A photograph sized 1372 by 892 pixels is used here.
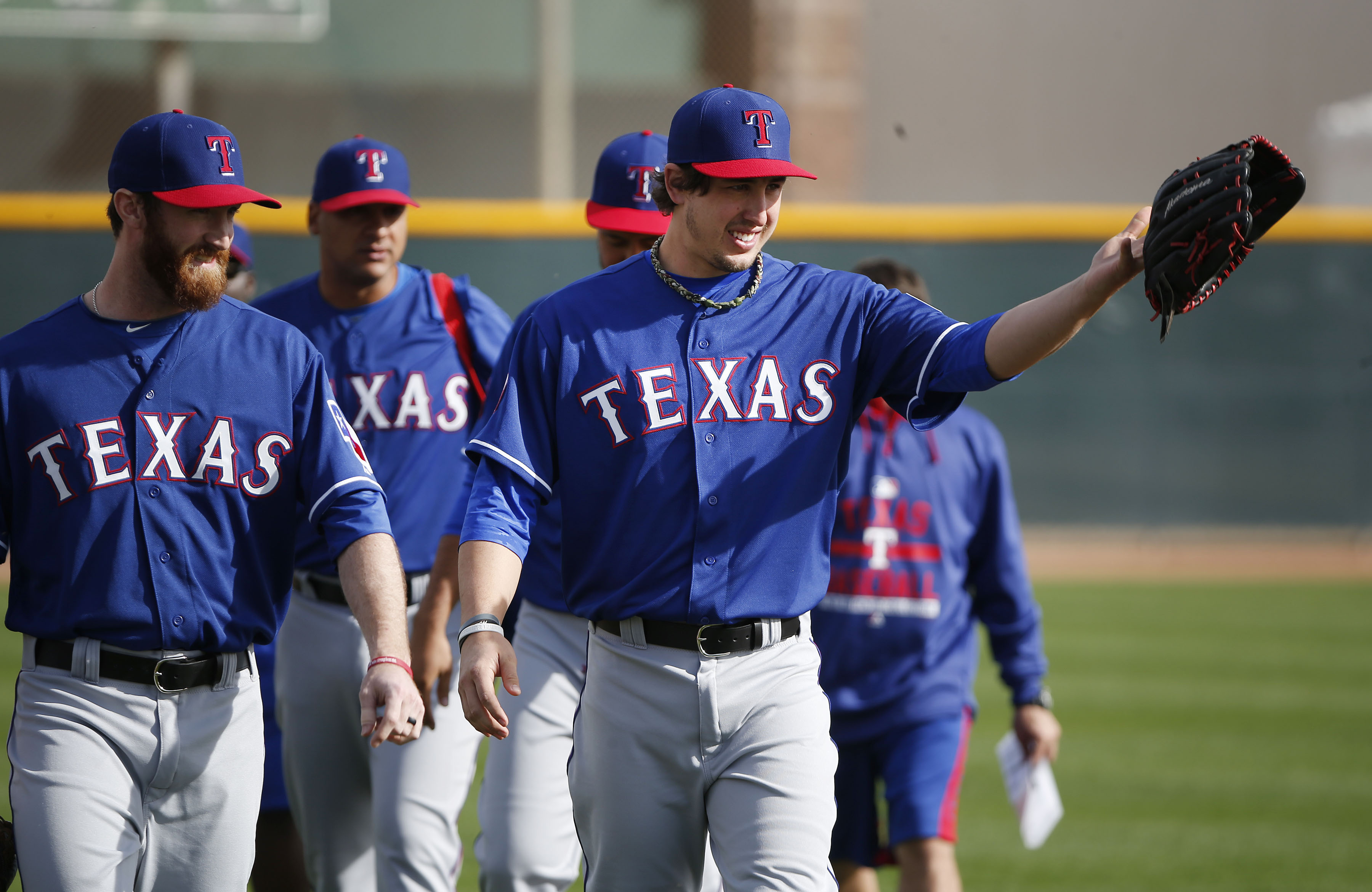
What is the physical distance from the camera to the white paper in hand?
420 cm

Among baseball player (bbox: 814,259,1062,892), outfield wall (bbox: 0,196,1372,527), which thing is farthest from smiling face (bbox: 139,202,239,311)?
outfield wall (bbox: 0,196,1372,527)

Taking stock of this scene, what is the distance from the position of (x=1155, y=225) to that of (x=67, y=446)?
2086 millimetres

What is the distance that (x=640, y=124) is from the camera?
16531 mm

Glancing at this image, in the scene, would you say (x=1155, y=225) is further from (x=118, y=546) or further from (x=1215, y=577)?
(x=1215, y=577)

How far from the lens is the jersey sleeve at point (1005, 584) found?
4.49m

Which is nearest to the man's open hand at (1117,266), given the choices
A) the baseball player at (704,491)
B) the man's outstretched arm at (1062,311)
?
the man's outstretched arm at (1062,311)

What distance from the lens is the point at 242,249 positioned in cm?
548

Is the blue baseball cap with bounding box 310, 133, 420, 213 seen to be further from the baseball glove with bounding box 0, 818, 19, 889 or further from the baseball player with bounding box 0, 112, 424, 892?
the baseball glove with bounding box 0, 818, 19, 889

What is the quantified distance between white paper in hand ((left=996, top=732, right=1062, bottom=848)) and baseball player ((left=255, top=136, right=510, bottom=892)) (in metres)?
1.57

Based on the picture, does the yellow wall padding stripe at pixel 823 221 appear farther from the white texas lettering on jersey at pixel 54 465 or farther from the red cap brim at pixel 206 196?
the white texas lettering on jersey at pixel 54 465

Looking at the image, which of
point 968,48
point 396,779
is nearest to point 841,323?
point 396,779

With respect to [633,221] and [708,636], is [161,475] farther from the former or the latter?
[633,221]

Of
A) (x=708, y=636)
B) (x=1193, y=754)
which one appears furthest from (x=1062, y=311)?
(x=1193, y=754)

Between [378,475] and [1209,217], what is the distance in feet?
8.32
